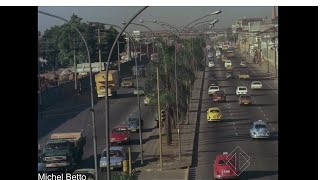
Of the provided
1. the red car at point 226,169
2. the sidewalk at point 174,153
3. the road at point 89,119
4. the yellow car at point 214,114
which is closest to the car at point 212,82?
the sidewalk at point 174,153

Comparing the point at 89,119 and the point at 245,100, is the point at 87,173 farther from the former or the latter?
the point at 245,100

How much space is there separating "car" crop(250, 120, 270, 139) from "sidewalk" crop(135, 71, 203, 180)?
1.60 metres

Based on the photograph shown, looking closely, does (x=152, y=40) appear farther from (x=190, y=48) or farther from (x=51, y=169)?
(x=51, y=169)

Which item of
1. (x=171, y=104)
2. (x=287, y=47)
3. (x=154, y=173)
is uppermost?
(x=287, y=47)

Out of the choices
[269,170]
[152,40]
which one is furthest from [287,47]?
[152,40]

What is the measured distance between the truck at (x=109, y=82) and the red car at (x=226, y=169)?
8.70ft

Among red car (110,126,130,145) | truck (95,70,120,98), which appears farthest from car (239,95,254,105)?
truck (95,70,120,98)

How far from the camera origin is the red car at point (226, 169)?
14008mm

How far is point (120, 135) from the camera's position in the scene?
16688mm

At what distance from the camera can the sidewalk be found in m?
15.3

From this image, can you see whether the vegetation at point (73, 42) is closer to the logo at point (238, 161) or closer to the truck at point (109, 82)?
the truck at point (109, 82)

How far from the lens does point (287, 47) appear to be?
37.4 ft

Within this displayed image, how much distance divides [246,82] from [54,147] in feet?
20.6

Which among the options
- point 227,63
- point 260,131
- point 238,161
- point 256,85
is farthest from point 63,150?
point 227,63
